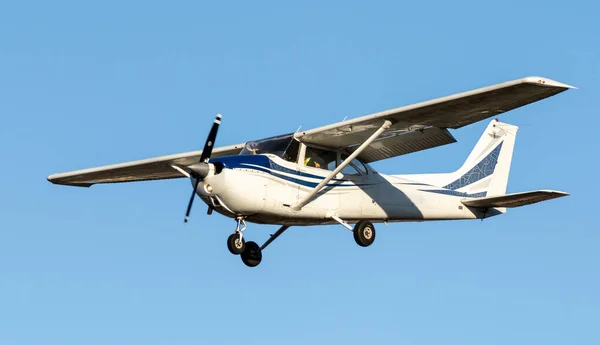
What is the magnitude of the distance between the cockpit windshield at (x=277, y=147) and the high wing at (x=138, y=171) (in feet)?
5.80

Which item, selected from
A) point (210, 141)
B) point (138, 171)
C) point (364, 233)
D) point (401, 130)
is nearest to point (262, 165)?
point (210, 141)

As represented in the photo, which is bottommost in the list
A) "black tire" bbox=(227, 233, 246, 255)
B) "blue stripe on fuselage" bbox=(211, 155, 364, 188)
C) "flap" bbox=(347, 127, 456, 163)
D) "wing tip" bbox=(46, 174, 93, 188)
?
"black tire" bbox=(227, 233, 246, 255)

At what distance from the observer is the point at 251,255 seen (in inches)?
812

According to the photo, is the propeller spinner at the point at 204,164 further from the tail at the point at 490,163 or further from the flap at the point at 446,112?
the tail at the point at 490,163

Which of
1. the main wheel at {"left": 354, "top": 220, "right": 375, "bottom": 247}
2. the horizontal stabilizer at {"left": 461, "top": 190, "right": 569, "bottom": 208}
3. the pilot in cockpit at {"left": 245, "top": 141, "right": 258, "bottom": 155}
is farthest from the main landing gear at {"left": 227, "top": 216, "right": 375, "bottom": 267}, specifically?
the horizontal stabilizer at {"left": 461, "top": 190, "right": 569, "bottom": 208}

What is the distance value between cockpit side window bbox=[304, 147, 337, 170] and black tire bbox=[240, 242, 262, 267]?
183 centimetres

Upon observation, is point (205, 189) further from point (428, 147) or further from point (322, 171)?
point (428, 147)

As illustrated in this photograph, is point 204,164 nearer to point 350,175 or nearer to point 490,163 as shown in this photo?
point 350,175

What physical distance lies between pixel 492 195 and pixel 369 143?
4.64 m

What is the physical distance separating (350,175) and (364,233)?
115 cm

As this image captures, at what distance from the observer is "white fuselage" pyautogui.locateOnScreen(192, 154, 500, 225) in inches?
752

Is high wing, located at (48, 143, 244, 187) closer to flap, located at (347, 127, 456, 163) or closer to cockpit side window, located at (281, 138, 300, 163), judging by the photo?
cockpit side window, located at (281, 138, 300, 163)

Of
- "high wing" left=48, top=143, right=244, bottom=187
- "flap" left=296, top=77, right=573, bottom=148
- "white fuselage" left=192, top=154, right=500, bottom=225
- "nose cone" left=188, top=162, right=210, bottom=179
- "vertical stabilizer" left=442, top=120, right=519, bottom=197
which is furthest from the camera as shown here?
"vertical stabilizer" left=442, top=120, right=519, bottom=197

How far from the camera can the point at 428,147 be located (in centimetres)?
2128
